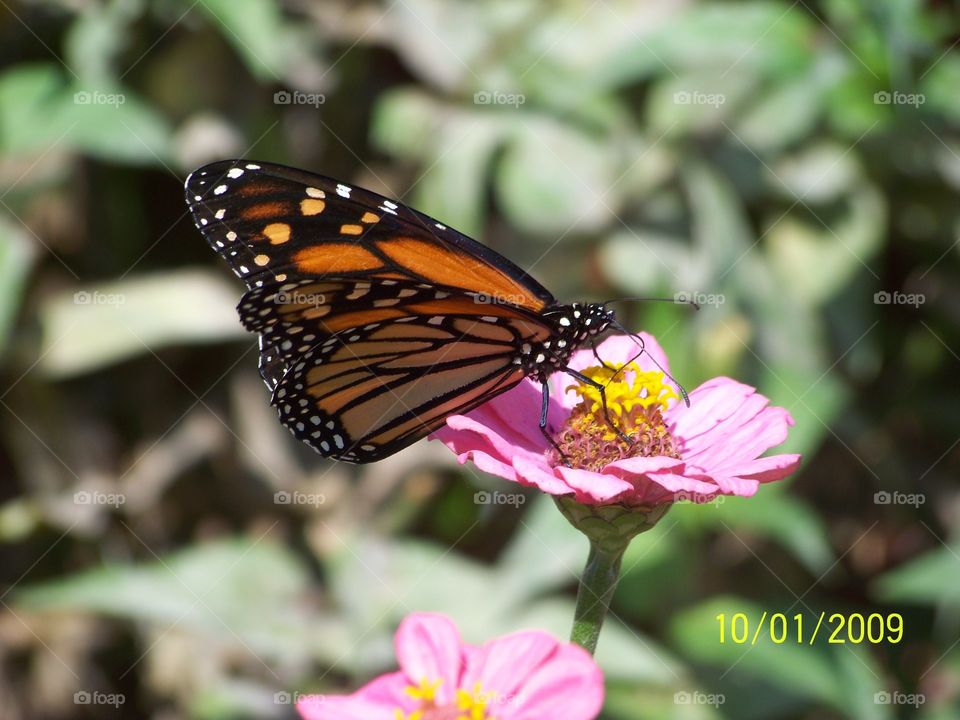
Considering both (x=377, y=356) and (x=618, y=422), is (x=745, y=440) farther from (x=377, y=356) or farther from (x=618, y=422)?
(x=377, y=356)

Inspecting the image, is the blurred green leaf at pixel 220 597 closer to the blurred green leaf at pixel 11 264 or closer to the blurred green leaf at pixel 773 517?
the blurred green leaf at pixel 11 264

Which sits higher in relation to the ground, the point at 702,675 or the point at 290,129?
the point at 290,129

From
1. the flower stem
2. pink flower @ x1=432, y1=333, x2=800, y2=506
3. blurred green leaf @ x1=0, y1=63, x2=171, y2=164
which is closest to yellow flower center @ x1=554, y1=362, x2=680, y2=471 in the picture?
pink flower @ x1=432, y1=333, x2=800, y2=506

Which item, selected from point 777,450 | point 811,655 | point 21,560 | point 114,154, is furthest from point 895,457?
point 21,560

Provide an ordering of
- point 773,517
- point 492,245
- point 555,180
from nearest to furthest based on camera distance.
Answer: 1. point 773,517
2. point 555,180
3. point 492,245

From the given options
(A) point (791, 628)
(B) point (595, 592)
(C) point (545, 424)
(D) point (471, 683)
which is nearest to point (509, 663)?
(D) point (471, 683)

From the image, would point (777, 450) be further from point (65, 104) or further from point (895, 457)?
point (65, 104)

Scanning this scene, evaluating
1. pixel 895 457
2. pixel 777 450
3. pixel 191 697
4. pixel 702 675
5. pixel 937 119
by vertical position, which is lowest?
pixel 191 697
